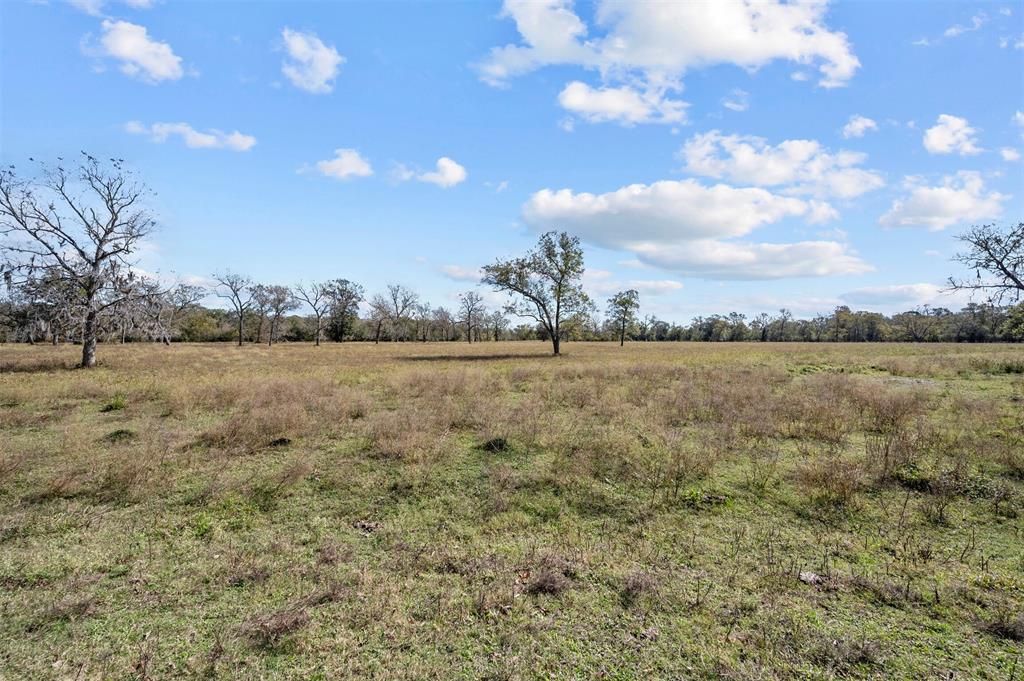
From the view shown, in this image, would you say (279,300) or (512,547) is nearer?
(512,547)

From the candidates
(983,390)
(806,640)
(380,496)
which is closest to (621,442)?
(380,496)

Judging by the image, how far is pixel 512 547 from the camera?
556 centimetres

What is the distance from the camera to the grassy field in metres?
3.75

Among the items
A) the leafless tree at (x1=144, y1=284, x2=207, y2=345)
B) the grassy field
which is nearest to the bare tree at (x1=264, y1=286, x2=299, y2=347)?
the leafless tree at (x1=144, y1=284, x2=207, y2=345)

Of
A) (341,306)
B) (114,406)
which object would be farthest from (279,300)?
(114,406)

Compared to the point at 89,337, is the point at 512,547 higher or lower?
lower

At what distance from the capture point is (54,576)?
4840 mm

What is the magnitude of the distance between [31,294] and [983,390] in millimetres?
44494

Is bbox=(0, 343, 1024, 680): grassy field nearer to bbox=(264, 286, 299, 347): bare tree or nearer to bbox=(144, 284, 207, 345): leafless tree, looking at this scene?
bbox=(144, 284, 207, 345): leafless tree

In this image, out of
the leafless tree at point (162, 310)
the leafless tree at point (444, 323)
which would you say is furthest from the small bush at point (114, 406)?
the leafless tree at point (444, 323)

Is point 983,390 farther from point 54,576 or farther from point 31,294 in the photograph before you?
point 31,294

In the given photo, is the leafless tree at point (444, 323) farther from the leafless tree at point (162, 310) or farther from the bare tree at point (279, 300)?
the leafless tree at point (162, 310)

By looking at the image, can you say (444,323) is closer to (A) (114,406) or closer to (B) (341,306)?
(B) (341,306)

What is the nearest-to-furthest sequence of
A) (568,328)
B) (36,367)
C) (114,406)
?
(114,406)
(36,367)
(568,328)
